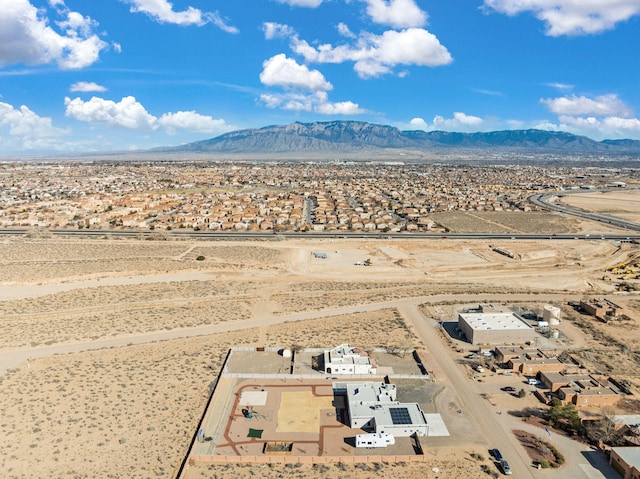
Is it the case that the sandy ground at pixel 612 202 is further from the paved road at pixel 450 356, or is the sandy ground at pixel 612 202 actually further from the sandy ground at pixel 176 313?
the paved road at pixel 450 356

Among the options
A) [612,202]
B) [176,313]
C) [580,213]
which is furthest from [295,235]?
[612,202]

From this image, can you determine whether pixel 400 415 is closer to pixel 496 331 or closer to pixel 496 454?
pixel 496 454

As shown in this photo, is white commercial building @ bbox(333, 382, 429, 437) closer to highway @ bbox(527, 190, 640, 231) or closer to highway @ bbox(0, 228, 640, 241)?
highway @ bbox(0, 228, 640, 241)

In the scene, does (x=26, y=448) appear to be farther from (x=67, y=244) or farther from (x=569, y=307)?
(x=67, y=244)

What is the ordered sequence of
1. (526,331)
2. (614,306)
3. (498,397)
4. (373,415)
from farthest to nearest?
(614,306) < (526,331) < (498,397) < (373,415)

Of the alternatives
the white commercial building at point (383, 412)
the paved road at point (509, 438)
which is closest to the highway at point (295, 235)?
the paved road at point (509, 438)

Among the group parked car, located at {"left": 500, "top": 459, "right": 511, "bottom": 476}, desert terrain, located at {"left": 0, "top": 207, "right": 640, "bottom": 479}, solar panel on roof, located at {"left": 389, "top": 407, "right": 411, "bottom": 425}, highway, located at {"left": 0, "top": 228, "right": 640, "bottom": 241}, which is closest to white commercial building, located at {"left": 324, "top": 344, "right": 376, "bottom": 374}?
desert terrain, located at {"left": 0, "top": 207, "right": 640, "bottom": 479}

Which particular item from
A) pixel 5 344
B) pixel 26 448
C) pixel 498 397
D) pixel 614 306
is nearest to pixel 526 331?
pixel 498 397
